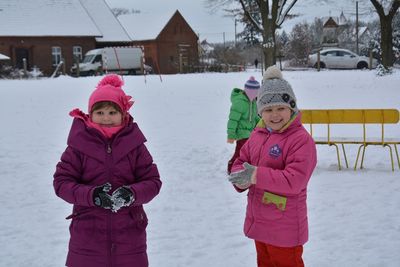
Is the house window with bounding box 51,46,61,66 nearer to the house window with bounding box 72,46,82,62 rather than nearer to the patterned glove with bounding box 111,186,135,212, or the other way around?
the house window with bounding box 72,46,82,62

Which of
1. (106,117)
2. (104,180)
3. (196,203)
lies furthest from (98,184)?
(196,203)

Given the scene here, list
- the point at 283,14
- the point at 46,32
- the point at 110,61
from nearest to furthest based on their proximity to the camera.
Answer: the point at 283,14, the point at 110,61, the point at 46,32

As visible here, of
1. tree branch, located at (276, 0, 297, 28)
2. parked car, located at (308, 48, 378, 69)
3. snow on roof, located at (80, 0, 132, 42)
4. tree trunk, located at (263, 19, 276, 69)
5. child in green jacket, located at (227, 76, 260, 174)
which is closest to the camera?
child in green jacket, located at (227, 76, 260, 174)

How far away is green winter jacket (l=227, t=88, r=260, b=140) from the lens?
775cm

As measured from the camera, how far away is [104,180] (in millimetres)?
3477

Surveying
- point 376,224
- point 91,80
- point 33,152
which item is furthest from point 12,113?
point 376,224

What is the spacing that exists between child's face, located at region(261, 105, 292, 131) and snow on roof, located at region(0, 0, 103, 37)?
41.9 metres


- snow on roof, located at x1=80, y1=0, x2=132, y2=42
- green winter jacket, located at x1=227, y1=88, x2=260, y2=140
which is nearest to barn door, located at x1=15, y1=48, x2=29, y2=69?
snow on roof, located at x1=80, y1=0, x2=132, y2=42

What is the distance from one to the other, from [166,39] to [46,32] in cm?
1357

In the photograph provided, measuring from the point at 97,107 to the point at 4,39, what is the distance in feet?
139

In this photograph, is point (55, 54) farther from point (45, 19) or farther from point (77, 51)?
point (45, 19)

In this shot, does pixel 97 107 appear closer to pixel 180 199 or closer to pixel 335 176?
pixel 180 199

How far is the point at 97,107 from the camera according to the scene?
356 centimetres

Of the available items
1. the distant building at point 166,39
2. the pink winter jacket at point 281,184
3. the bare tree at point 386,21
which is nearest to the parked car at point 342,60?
the bare tree at point 386,21
